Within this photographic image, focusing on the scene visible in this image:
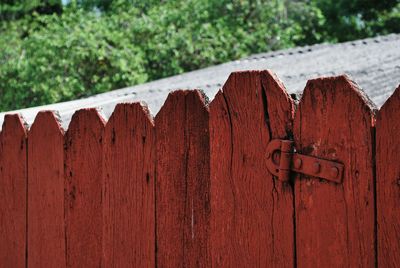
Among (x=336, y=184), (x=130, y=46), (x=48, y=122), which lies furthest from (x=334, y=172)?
(x=130, y=46)

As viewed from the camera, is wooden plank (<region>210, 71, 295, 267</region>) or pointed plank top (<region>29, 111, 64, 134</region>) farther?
pointed plank top (<region>29, 111, 64, 134</region>)

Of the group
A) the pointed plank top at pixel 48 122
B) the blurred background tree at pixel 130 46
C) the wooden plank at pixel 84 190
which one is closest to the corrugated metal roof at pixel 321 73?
the wooden plank at pixel 84 190

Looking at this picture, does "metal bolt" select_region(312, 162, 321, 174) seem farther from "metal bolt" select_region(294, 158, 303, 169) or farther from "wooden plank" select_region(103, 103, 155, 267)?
"wooden plank" select_region(103, 103, 155, 267)

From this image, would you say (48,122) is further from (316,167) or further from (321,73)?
(321,73)

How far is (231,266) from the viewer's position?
1765 mm

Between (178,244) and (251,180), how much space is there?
40 centimetres

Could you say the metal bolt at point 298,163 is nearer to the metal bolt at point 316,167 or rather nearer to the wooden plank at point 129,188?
the metal bolt at point 316,167

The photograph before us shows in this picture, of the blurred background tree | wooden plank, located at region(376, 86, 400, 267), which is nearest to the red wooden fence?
wooden plank, located at region(376, 86, 400, 267)

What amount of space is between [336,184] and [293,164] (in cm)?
13

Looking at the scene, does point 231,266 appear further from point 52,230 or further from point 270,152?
point 52,230

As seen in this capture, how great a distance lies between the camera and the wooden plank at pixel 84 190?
91.8 inches

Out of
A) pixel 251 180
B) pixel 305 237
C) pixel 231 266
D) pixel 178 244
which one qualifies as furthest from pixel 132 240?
pixel 305 237

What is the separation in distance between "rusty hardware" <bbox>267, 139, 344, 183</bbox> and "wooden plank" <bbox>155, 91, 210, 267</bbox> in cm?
31

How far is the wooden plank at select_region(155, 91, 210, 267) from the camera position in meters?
1.88
